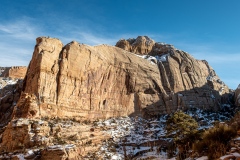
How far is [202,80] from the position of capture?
268 ft

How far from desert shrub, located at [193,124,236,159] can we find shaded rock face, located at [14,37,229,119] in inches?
1371

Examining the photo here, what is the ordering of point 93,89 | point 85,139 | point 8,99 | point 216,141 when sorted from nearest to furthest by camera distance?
point 216,141
point 85,139
point 93,89
point 8,99

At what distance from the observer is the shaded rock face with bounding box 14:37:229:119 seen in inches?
2094

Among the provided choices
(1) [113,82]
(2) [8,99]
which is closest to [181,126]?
(1) [113,82]

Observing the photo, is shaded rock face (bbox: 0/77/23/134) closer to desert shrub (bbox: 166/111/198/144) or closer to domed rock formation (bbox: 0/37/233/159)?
domed rock formation (bbox: 0/37/233/159)

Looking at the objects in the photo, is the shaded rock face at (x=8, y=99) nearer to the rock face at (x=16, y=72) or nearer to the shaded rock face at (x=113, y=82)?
the shaded rock face at (x=113, y=82)

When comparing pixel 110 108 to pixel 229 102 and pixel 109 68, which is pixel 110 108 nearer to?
pixel 109 68

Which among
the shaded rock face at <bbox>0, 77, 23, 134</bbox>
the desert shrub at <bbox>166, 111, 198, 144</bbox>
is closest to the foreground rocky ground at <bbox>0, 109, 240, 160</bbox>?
the desert shrub at <bbox>166, 111, 198, 144</bbox>

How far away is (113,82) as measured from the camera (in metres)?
68.2

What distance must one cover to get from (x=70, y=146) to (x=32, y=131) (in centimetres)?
707

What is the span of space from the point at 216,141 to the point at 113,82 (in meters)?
51.9

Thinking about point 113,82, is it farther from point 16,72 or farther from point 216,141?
point 216,141

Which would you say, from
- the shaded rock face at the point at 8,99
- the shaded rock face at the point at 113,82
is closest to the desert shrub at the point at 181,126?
the shaded rock face at the point at 113,82

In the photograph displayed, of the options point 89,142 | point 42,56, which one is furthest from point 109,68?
point 89,142
